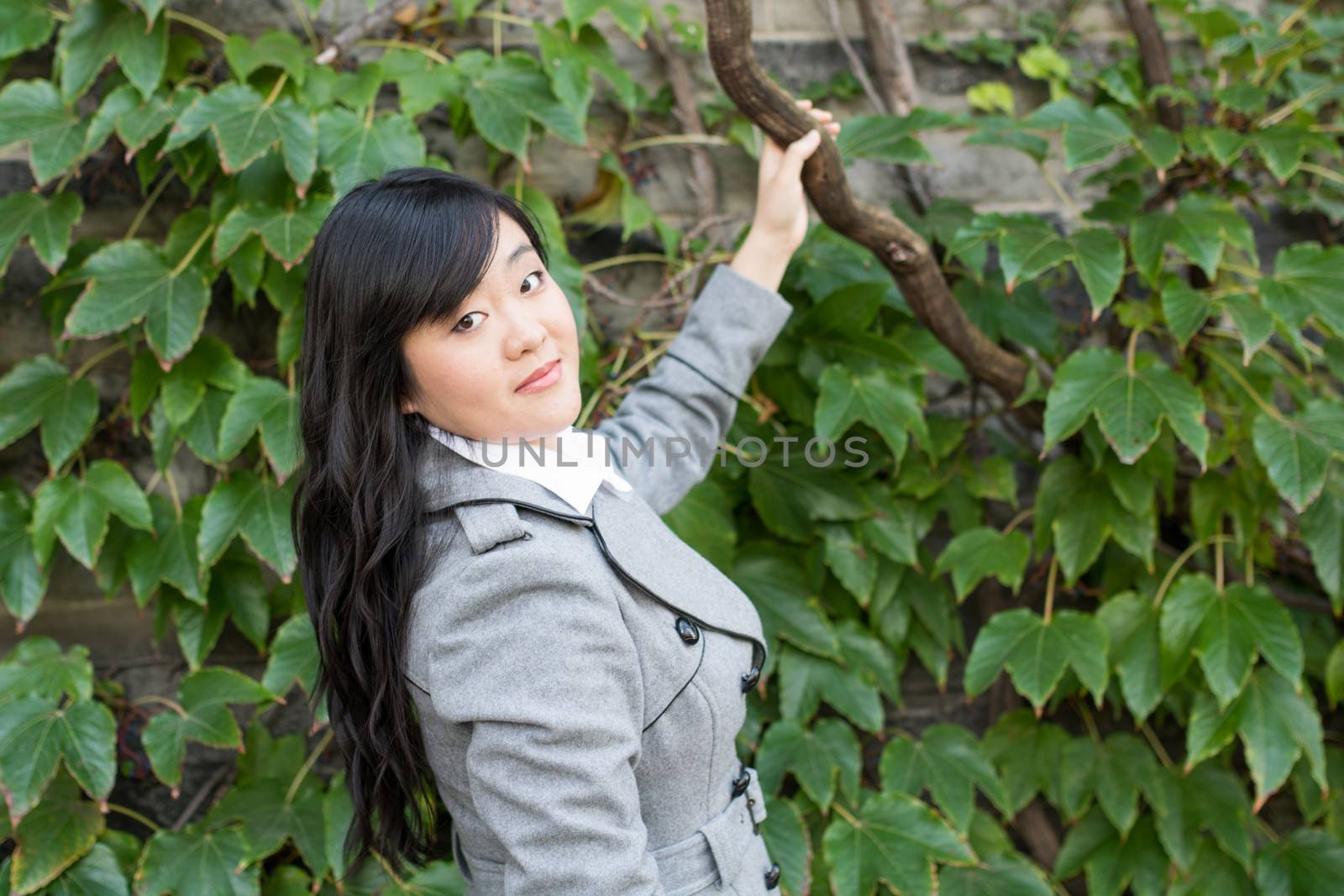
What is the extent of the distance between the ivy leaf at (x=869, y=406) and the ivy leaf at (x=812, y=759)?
42cm

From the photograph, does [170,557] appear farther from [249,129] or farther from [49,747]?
[249,129]

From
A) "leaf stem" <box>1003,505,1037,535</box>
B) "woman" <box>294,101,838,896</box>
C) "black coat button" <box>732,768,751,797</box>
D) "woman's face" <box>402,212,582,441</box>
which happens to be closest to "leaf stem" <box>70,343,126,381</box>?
"woman" <box>294,101,838,896</box>

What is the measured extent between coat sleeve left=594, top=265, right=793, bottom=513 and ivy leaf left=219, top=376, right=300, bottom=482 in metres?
0.48

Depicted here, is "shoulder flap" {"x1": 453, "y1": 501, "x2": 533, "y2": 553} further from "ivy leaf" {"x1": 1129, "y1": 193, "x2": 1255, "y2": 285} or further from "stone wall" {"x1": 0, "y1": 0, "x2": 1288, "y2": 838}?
"ivy leaf" {"x1": 1129, "y1": 193, "x2": 1255, "y2": 285}

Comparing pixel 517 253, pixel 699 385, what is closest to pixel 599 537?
pixel 517 253

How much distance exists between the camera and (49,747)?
4.30 feet

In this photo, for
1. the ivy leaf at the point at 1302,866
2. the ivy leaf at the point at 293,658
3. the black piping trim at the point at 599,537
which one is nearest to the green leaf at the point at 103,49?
the ivy leaf at the point at 293,658

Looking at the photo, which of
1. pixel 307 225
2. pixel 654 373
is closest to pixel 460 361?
pixel 654 373

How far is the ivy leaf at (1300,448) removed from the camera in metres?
1.34

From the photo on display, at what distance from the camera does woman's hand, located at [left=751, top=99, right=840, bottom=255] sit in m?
1.15

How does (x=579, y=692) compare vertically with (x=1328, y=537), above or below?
above

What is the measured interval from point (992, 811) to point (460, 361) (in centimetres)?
140

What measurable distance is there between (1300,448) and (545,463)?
107 cm

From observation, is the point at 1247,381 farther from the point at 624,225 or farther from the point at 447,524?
the point at 447,524
